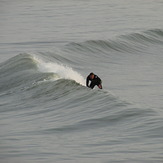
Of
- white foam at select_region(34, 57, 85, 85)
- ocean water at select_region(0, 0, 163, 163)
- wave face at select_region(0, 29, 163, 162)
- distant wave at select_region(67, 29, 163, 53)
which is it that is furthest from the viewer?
distant wave at select_region(67, 29, 163, 53)

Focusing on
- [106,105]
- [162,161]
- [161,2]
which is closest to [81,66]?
[106,105]

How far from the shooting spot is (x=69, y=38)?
50.6 m

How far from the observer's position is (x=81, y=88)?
95.1 ft

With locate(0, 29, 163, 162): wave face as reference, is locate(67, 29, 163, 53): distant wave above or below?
above

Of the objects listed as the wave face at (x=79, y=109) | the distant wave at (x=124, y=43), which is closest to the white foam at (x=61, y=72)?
the wave face at (x=79, y=109)

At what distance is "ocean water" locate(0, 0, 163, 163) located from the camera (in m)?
20.0

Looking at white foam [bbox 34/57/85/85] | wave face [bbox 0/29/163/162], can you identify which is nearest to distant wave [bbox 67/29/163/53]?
wave face [bbox 0/29/163/162]

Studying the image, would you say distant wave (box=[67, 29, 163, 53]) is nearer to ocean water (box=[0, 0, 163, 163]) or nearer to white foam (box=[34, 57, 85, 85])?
ocean water (box=[0, 0, 163, 163])

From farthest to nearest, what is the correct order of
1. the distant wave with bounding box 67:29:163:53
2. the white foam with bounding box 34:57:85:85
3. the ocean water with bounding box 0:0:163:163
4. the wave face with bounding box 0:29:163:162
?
the distant wave with bounding box 67:29:163:53
the white foam with bounding box 34:57:85:85
the ocean water with bounding box 0:0:163:163
the wave face with bounding box 0:29:163:162

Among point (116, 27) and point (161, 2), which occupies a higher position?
point (161, 2)

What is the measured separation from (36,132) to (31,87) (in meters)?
8.61

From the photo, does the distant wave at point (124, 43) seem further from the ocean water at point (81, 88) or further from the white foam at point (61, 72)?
the white foam at point (61, 72)

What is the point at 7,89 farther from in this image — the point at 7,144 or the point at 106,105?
the point at 7,144

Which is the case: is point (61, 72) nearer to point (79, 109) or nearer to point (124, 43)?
point (79, 109)
